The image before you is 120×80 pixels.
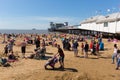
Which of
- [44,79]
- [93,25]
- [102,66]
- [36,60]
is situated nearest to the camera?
[44,79]

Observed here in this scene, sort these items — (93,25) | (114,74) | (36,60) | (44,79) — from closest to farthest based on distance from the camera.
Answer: (44,79) < (114,74) < (36,60) < (93,25)

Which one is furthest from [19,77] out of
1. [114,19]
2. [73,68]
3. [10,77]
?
[114,19]

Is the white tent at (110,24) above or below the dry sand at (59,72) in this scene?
above

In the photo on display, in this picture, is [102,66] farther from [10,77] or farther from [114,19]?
[114,19]

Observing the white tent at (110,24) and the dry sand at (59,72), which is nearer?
the dry sand at (59,72)

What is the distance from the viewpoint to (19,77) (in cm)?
1308

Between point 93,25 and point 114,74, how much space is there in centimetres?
5224

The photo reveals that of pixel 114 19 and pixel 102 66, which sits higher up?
pixel 114 19

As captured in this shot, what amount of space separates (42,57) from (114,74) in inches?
291

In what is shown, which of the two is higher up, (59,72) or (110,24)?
(110,24)

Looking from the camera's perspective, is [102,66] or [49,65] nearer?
[49,65]

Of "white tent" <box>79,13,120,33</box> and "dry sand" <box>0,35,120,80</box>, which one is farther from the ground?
"white tent" <box>79,13,120,33</box>

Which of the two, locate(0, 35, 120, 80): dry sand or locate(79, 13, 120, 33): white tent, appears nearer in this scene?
locate(0, 35, 120, 80): dry sand

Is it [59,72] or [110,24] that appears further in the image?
[110,24]
